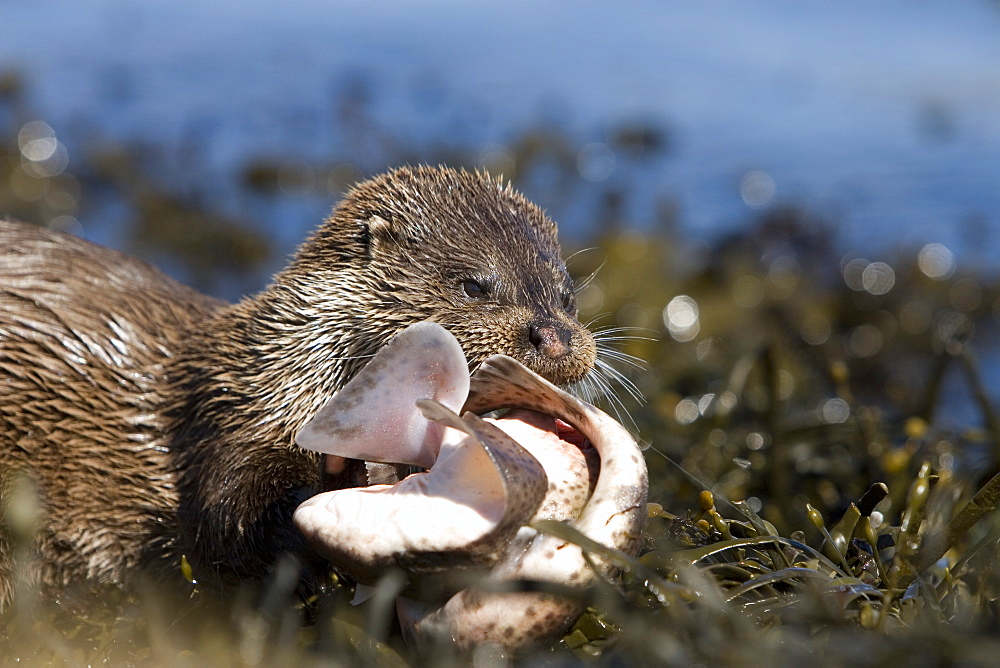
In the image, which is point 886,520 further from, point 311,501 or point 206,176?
point 206,176

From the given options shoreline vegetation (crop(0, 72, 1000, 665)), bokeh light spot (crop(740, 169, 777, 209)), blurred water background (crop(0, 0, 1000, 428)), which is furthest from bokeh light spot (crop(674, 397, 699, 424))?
bokeh light spot (crop(740, 169, 777, 209))

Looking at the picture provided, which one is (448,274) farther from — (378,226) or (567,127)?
(567,127)

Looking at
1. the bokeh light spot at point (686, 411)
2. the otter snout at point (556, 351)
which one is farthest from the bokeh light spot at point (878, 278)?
the otter snout at point (556, 351)

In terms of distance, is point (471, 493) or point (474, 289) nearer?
point (471, 493)

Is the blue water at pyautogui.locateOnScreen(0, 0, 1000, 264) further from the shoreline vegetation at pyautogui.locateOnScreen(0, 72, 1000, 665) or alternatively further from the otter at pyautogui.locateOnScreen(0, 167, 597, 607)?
the otter at pyautogui.locateOnScreen(0, 167, 597, 607)

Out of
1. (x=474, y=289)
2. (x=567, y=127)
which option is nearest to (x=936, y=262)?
(x=567, y=127)

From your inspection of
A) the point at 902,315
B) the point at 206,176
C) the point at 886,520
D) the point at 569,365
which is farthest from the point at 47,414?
the point at 206,176
